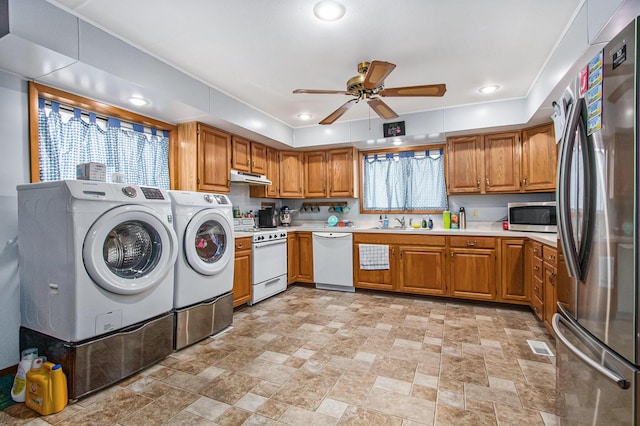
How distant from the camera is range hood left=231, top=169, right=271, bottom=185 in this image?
3.87 metres

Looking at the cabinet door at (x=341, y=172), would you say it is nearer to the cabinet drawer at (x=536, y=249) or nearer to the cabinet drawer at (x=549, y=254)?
the cabinet drawer at (x=536, y=249)

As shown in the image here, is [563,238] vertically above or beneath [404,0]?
beneath

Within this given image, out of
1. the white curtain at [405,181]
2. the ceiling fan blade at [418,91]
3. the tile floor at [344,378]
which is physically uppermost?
the ceiling fan blade at [418,91]

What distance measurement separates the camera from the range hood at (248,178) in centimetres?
387

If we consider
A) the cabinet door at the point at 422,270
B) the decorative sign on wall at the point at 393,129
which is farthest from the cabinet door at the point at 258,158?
the cabinet door at the point at 422,270

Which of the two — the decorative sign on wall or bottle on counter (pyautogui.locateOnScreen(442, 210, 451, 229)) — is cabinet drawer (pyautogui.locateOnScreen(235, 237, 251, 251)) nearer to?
the decorative sign on wall

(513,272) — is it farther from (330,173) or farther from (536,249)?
(330,173)

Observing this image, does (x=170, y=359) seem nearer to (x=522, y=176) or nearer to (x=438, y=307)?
(x=438, y=307)

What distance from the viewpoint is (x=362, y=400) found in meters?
1.85

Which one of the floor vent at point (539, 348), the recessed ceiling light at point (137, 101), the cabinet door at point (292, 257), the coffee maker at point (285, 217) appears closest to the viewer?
the floor vent at point (539, 348)

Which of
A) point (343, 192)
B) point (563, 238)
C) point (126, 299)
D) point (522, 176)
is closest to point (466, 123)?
point (522, 176)

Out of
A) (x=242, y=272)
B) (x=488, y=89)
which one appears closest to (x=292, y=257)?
(x=242, y=272)

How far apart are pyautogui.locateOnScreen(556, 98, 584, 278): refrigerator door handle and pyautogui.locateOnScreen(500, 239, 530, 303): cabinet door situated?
8.05 feet

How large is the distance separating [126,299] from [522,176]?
4230 millimetres
